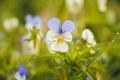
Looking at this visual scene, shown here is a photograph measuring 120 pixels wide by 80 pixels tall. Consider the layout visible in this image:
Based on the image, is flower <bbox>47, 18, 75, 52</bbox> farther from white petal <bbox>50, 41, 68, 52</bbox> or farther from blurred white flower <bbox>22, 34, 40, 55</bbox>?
blurred white flower <bbox>22, 34, 40, 55</bbox>

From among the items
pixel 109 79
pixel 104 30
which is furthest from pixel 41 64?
pixel 104 30

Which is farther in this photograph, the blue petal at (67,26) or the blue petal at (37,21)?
the blue petal at (37,21)

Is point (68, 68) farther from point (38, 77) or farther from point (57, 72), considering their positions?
point (38, 77)

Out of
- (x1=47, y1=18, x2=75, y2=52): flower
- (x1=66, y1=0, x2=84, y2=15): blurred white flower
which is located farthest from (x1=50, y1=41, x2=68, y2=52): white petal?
(x1=66, y1=0, x2=84, y2=15): blurred white flower

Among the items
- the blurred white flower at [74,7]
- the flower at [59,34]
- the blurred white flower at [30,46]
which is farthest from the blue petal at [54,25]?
the blurred white flower at [74,7]

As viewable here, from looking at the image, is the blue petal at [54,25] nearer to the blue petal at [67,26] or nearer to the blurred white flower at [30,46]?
the blue petal at [67,26]

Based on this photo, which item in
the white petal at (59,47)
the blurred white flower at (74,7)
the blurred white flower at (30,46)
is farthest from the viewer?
the blurred white flower at (74,7)

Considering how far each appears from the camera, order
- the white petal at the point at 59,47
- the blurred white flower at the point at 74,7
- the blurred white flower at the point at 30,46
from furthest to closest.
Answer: the blurred white flower at the point at 74,7, the blurred white flower at the point at 30,46, the white petal at the point at 59,47

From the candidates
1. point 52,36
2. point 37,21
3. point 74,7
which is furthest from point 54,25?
point 74,7
